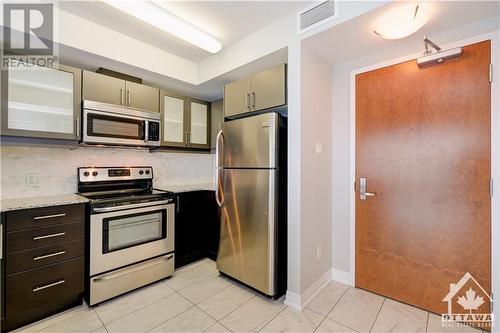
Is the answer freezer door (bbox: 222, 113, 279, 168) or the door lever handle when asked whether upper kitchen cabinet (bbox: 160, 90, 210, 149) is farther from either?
the door lever handle

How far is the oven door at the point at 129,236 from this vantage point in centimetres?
194

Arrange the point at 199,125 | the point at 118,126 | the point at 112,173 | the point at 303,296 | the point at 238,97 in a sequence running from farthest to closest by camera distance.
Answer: the point at 199,125, the point at 112,173, the point at 238,97, the point at 118,126, the point at 303,296

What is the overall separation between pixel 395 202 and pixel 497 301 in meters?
0.87

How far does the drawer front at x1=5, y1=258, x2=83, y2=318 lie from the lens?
64.4 inches

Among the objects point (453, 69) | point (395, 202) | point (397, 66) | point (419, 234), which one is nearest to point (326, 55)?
point (397, 66)

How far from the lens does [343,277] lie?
2.35 meters

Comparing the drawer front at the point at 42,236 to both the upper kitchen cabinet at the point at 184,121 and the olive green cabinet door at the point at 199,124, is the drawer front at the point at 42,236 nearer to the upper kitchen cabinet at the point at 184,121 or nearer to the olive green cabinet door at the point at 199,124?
the upper kitchen cabinet at the point at 184,121

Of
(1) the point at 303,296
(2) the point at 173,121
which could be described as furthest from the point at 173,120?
(1) the point at 303,296

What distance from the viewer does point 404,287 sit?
1.98 meters

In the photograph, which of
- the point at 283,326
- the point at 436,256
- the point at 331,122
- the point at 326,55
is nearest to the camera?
the point at 283,326

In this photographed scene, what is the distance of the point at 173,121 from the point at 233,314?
7.24 feet

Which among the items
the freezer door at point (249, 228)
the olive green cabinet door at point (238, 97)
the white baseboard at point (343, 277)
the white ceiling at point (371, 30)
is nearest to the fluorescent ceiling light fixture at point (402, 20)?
the white ceiling at point (371, 30)

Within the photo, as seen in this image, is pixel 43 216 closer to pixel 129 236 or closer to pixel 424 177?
pixel 129 236

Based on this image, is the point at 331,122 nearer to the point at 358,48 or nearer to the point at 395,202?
the point at 358,48
